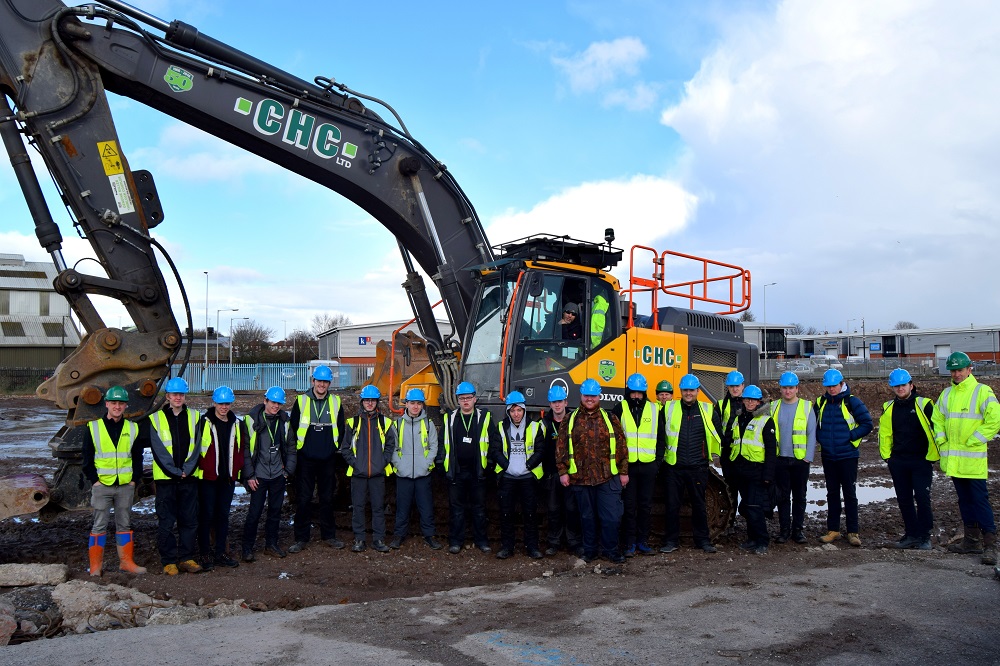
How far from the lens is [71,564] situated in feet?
24.0

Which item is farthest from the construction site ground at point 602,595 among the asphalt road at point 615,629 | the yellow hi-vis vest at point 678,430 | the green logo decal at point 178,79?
the green logo decal at point 178,79

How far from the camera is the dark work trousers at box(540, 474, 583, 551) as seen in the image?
308 inches

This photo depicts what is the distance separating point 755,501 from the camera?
804 centimetres

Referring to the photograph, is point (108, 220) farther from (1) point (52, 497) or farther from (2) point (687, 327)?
(2) point (687, 327)

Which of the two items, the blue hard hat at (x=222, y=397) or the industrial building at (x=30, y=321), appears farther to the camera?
the industrial building at (x=30, y=321)

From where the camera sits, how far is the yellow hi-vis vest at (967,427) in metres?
7.43

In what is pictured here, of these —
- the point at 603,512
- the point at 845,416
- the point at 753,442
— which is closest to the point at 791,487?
the point at 753,442

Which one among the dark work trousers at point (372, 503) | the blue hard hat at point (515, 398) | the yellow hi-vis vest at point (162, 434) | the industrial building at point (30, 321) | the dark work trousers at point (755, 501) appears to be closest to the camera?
the yellow hi-vis vest at point (162, 434)

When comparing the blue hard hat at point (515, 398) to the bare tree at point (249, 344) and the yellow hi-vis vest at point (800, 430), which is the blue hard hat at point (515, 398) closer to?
the yellow hi-vis vest at point (800, 430)

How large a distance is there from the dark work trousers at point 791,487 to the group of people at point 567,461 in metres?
0.02

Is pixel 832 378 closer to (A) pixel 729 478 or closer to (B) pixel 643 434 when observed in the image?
(A) pixel 729 478

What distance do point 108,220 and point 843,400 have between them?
733 cm

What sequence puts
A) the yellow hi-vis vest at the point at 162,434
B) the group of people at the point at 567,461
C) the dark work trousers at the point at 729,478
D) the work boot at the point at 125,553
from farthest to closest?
1. the dark work trousers at the point at 729,478
2. the group of people at the point at 567,461
3. the yellow hi-vis vest at the point at 162,434
4. the work boot at the point at 125,553

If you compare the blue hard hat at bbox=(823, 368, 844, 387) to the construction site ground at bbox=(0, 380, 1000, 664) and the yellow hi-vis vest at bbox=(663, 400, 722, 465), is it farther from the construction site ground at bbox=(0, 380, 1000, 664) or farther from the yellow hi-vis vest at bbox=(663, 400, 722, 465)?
the construction site ground at bbox=(0, 380, 1000, 664)
